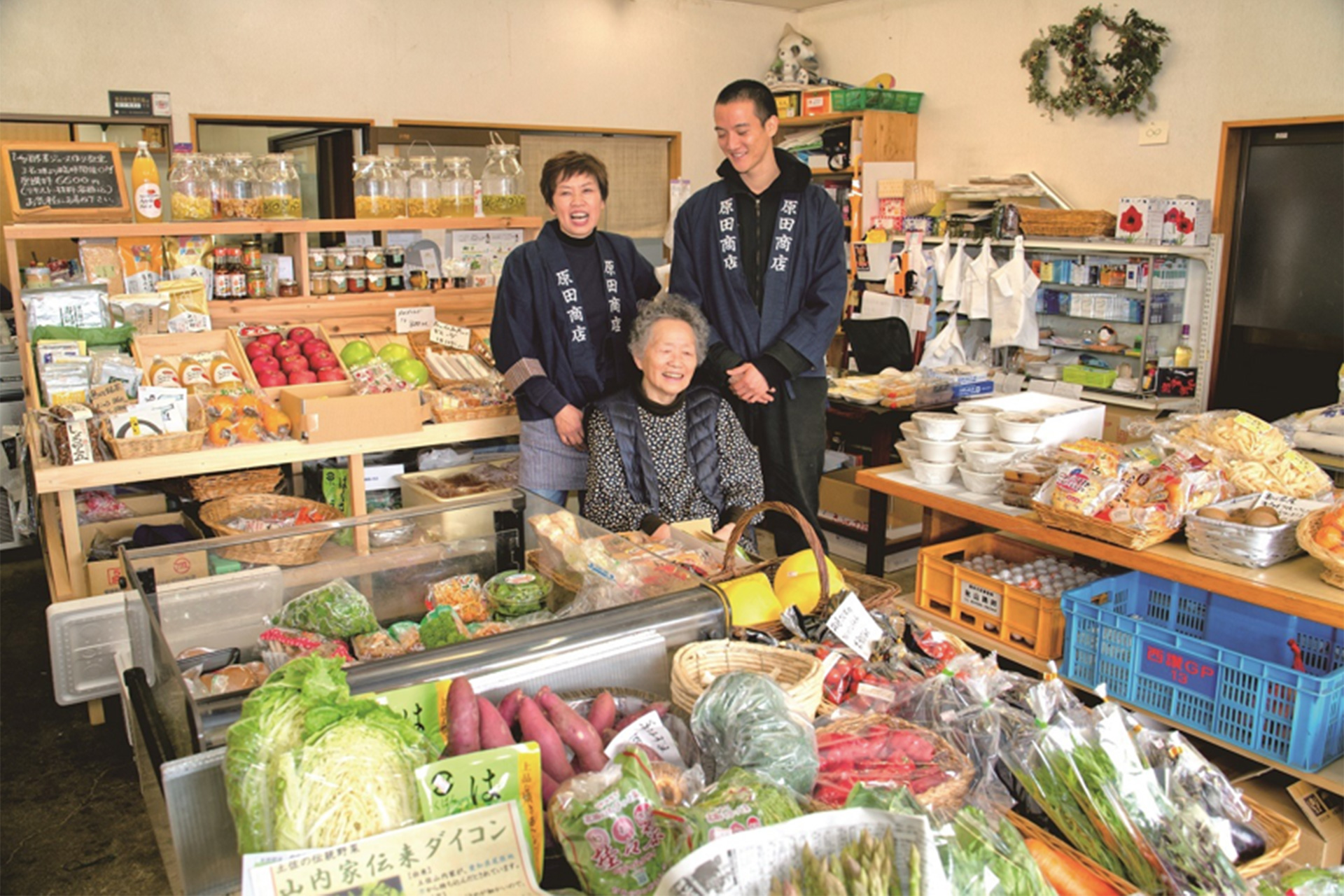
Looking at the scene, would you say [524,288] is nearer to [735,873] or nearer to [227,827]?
[227,827]

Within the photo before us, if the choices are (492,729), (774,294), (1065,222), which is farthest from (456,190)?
(1065,222)

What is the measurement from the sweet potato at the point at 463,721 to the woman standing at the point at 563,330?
2.18 meters

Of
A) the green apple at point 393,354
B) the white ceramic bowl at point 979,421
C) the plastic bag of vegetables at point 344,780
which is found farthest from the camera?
the green apple at point 393,354

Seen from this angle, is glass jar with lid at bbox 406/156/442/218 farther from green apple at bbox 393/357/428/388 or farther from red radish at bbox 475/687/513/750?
red radish at bbox 475/687/513/750

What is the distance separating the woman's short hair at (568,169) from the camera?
3.51 meters

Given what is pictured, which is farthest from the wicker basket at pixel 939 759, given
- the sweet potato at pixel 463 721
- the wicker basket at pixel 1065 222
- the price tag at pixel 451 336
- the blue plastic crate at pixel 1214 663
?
the wicker basket at pixel 1065 222

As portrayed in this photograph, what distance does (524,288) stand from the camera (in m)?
3.70

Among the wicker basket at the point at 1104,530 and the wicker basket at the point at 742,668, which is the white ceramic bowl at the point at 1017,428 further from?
the wicker basket at the point at 742,668

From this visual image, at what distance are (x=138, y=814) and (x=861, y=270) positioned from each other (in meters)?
6.00

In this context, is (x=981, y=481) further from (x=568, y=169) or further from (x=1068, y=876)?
(x=1068, y=876)

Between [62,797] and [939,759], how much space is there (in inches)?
113

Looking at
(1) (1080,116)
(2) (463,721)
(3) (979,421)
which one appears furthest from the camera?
(1) (1080,116)

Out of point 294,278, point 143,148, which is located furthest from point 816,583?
point 143,148

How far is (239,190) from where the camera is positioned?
4145mm
